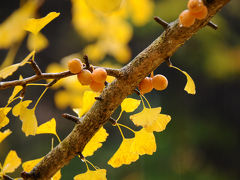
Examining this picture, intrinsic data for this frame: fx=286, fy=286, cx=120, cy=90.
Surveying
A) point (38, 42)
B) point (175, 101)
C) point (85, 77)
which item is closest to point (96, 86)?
point (85, 77)

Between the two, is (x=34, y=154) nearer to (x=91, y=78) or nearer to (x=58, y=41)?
(x=58, y=41)

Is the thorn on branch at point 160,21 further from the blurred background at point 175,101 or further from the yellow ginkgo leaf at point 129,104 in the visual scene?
the blurred background at point 175,101

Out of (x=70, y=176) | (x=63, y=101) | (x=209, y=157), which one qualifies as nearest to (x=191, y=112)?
(x=209, y=157)

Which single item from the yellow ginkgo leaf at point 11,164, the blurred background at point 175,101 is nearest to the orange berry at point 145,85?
the yellow ginkgo leaf at point 11,164

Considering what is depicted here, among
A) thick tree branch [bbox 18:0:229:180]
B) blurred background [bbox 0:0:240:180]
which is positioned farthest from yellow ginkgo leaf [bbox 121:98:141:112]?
blurred background [bbox 0:0:240:180]

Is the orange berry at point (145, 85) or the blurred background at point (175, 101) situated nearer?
the orange berry at point (145, 85)
